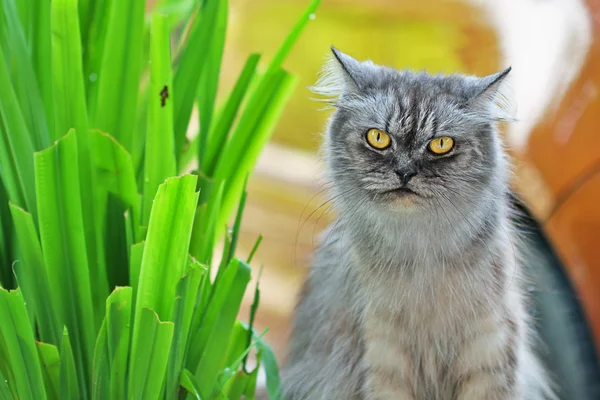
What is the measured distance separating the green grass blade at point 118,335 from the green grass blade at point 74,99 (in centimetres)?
8

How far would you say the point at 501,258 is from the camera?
0.98m

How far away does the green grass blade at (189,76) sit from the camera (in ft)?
3.27

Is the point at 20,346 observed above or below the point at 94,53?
below

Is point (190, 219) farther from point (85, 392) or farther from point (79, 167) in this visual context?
point (85, 392)

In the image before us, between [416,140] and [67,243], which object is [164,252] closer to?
[67,243]

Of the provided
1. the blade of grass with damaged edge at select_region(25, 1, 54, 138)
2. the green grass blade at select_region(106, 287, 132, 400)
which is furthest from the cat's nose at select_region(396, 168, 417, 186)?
the blade of grass with damaged edge at select_region(25, 1, 54, 138)

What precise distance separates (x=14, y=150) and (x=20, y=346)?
236 mm

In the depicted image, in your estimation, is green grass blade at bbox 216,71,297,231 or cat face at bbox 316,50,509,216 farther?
green grass blade at bbox 216,71,297,231

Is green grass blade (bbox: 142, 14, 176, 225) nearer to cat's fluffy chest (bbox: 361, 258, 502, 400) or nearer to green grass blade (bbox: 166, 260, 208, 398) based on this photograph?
green grass blade (bbox: 166, 260, 208, 398)

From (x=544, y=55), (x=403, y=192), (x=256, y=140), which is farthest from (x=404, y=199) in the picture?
(x=544, y=55)

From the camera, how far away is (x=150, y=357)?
31.6 inches

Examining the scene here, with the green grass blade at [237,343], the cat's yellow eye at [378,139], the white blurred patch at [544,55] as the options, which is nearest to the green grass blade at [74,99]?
the green grass blade at [237,343]

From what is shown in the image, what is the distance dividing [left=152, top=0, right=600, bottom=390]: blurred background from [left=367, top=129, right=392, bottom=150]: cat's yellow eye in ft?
0.55

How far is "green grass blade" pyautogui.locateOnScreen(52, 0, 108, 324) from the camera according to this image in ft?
2.74
